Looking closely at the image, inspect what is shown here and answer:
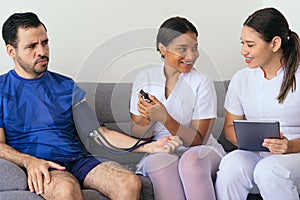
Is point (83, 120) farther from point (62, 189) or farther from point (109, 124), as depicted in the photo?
point (62, 189)

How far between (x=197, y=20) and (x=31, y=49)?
120 cm

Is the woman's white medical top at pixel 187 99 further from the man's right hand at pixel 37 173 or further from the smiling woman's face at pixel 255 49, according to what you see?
the man's right hand at pixel 37 173

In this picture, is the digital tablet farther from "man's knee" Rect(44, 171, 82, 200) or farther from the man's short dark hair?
the man's short dark hair

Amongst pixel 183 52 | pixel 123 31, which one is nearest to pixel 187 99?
pixel 183 52

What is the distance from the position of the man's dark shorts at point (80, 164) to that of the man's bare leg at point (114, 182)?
0.9 inches

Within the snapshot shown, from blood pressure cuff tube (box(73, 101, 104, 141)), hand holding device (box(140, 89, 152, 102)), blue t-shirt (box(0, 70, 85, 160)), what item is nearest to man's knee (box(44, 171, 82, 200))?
blue t-shirt (box(0, 70, 85, 160))

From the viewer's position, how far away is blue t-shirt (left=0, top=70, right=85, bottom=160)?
7.07 feet

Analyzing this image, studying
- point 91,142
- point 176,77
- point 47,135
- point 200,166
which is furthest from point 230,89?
point 47,135

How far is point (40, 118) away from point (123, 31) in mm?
884

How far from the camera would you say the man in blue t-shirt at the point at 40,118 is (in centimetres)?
208

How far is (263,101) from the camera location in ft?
7.55

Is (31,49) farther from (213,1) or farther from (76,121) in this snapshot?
(213,1)

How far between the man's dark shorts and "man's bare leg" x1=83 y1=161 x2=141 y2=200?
22 mm

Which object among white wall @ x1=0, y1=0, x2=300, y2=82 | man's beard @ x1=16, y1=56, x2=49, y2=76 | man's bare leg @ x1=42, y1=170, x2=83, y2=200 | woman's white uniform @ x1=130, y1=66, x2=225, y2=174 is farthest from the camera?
white wall @ x1=0, y1=0, x2=300, y2=82
